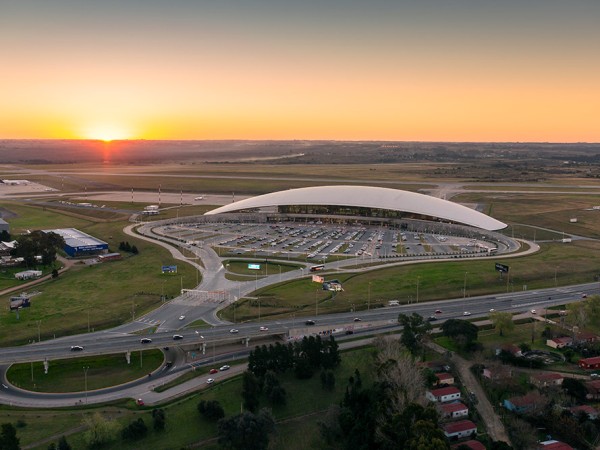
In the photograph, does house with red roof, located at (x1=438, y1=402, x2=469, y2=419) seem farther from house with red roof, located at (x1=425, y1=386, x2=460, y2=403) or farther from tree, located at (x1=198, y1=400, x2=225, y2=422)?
tree, located at (x1=198, y1=400, x2=225, y2=422)

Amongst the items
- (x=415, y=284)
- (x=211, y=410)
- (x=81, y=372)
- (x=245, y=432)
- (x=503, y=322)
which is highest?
(x=503, y=322)

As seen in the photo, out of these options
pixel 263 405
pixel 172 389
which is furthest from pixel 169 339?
pixel 263 405

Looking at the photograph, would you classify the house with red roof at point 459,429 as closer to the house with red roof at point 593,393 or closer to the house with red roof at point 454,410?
the house with red roof at point 454,410

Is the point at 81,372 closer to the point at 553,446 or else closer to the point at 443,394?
the point at 443,394

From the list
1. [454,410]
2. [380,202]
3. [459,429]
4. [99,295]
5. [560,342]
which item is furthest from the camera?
[380,202]

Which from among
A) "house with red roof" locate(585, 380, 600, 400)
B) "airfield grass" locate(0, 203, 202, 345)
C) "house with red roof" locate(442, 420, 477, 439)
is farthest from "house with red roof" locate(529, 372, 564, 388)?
"airfield grass" locate(0, 203, 202, 345)

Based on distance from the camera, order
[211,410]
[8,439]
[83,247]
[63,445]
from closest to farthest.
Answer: [8,439]
[63,445]
[211,410]
[83,247]

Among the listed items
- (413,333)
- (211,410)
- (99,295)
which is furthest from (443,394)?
(99,295)
